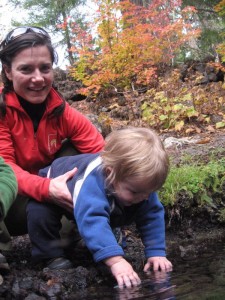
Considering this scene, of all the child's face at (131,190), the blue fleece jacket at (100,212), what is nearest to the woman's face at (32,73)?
the blue fleece jacket at (100,212)

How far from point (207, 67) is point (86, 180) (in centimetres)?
948

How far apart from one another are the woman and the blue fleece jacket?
0.48 ft

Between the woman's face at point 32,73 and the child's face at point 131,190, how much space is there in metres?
0.95

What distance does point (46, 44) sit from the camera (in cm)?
277

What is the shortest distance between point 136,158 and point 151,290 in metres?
0.68

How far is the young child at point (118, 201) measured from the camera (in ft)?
7.07

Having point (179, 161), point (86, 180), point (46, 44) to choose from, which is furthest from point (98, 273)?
point (179, 161)

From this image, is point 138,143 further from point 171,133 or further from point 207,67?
point 207,67

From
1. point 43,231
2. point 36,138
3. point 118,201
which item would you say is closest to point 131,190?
point 118,201

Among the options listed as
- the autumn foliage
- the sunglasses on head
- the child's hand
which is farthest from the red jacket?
the autumn foliage

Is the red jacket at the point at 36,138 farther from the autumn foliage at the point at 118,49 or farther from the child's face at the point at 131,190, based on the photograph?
the autumn foliage at the point at 118,49

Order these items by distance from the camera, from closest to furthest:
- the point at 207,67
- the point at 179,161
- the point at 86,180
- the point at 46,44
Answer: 1. the point at 86,180
2. the point at 46,44
3. the point at 179,161
4. the point at 207,67

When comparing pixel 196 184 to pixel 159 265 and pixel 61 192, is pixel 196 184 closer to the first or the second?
pixel 159 265

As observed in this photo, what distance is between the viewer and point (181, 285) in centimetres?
209
